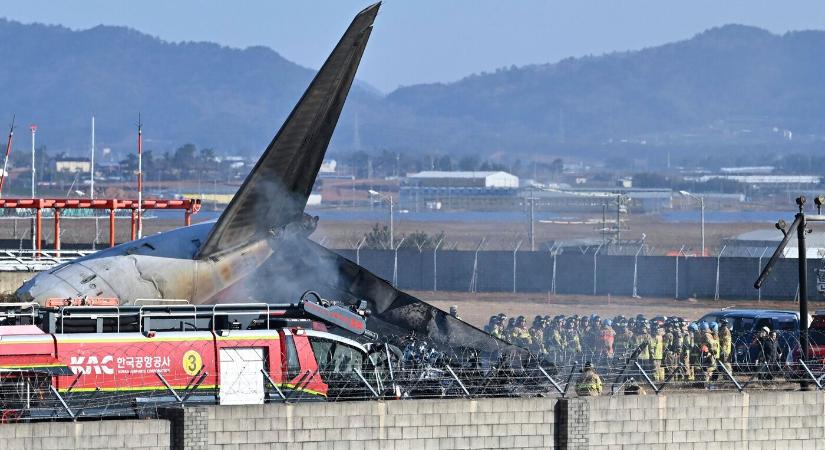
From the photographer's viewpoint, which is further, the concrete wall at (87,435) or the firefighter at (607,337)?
the firefighter at (607,337)

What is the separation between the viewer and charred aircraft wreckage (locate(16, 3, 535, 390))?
3459cm

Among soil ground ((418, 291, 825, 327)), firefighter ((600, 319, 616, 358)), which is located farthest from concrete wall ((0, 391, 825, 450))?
soil ground ((418, 291, 825, 327))

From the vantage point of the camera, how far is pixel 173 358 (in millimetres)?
24391

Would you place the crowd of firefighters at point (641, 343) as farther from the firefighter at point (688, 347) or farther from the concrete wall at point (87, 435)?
the concrete wall at point (87, 435)

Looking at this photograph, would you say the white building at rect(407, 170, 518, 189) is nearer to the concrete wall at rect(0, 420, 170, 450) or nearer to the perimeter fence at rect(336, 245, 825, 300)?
the perimeter fence at rect(336, 245, 825, 300)

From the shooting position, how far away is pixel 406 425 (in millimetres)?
23531

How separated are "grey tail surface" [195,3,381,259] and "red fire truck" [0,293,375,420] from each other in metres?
9.18

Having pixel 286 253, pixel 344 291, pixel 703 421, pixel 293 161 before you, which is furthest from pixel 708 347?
pixel 293 161

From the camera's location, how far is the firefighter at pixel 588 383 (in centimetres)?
2556

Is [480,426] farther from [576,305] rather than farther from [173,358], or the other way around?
[576,305]

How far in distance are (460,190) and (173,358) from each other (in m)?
163

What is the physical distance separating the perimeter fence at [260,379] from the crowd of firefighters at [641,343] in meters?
1.06

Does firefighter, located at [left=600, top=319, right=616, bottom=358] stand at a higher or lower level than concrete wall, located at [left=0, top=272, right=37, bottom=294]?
lower

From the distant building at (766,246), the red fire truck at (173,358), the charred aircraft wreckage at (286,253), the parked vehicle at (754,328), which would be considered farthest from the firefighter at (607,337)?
the distant building at (766,246)
